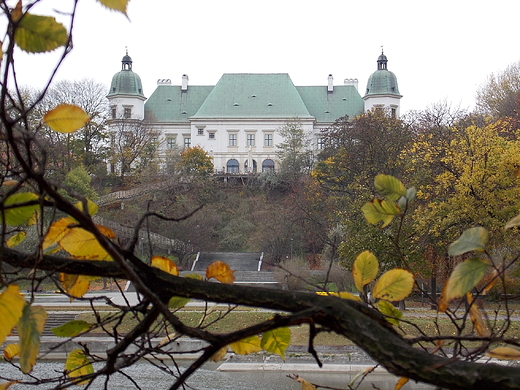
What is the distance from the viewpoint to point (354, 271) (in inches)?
45.1

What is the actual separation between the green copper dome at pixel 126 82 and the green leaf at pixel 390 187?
54838 mm

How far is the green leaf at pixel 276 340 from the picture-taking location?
115 centimetres

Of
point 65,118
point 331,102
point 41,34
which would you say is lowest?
point 65,118

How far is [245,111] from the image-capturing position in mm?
55188

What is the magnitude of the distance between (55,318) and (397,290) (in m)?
16.2

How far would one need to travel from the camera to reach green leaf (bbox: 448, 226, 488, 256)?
2.72 ft

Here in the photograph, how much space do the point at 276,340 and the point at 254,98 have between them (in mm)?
55457

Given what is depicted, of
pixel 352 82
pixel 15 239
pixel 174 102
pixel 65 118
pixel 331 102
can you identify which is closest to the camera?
pixel 65 118

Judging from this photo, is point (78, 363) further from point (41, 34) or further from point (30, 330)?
point (41, 34)

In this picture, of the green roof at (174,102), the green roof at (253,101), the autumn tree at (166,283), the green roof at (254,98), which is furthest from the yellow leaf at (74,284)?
the green roof at (174,102)

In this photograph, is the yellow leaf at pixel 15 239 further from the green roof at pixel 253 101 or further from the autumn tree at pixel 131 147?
the green roof at pixel 253 101

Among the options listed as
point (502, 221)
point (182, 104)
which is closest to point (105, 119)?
point (182, 104)

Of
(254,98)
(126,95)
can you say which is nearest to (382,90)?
(254,98)

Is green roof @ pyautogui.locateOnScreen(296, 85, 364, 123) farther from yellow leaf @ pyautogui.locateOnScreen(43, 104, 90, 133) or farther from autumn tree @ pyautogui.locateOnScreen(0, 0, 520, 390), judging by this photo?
yellow leaf @ pyautogui.locateOnScreen(43, 104, 90, 133)
